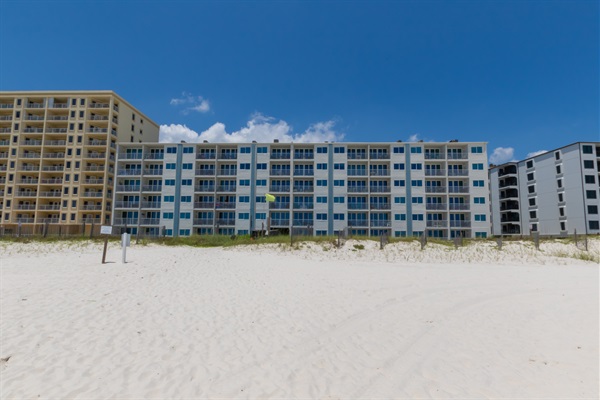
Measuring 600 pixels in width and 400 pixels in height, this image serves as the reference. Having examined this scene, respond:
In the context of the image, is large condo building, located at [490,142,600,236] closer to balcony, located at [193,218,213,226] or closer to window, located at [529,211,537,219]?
window, located at [529,211,537,219]

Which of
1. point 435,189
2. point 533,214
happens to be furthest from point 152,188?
point 533,214

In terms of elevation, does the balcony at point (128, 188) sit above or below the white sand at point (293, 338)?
above

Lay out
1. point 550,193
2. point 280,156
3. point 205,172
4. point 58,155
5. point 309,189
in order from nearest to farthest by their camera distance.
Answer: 1. point 309,189
2. point 205,172
3. point 280,156
4. point 550,193
5. point 58,155

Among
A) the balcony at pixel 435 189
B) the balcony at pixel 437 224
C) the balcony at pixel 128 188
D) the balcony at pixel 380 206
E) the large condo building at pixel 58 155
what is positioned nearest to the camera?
the balcony at pixel 437 224

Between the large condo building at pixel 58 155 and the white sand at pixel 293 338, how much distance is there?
61.0 m

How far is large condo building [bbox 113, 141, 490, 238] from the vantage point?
2377 inches

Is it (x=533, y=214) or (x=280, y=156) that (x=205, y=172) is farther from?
(x=533, y=214)

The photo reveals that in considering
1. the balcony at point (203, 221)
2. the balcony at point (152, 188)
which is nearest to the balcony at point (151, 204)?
the balcony at point (152, 188)

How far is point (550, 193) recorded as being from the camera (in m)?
68.2

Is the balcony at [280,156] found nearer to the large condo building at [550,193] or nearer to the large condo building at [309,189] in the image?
the large condo building at [309,189]

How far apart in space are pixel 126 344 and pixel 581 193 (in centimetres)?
7857

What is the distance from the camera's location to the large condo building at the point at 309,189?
6038 cm

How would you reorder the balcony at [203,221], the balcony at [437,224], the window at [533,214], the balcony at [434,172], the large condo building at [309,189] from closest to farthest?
the balcony at [437,224]
the large condo building at [309,189]
the balcony at [203,221]
the balcony at [434,172]
the window at [533,214]

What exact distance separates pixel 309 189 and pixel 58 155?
51867mm
